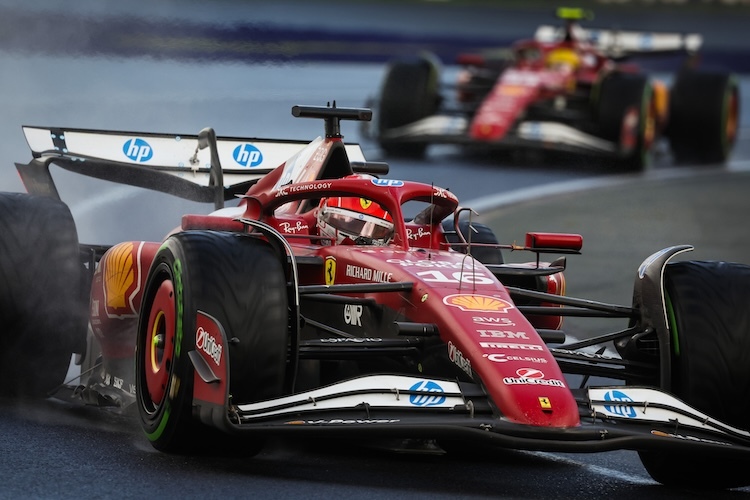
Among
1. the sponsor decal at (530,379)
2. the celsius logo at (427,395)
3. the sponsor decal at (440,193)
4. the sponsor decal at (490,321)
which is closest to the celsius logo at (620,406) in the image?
the sponsor decal at (530,379)

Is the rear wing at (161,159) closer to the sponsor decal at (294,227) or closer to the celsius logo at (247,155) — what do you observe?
the celsius logo at (247,155)

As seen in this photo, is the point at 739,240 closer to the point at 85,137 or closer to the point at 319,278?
the point at 85,137

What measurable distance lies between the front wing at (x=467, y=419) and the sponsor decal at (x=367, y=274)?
853 millimetres

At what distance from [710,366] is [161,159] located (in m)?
4.34

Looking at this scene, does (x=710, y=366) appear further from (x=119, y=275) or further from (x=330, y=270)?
(x=119, y=275)

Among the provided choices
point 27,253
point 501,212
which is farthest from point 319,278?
point 501,212

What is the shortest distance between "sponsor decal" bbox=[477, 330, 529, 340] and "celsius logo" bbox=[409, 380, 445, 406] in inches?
13.1

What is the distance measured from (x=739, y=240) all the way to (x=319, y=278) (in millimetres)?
8200

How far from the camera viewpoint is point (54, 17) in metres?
14.7

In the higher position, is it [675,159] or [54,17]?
[54,17]

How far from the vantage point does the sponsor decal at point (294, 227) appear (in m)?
7.77

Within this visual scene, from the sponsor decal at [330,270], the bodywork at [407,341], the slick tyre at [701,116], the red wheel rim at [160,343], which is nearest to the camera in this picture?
the bodywork at [407,341]

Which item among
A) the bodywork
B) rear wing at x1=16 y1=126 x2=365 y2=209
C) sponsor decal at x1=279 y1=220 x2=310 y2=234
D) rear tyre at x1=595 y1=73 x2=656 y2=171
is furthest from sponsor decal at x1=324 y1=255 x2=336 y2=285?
rear tyre at x1=595 y1=73 x2=656 y2=171

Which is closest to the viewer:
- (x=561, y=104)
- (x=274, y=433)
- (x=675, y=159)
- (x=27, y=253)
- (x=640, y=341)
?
(x=274, y=433)
